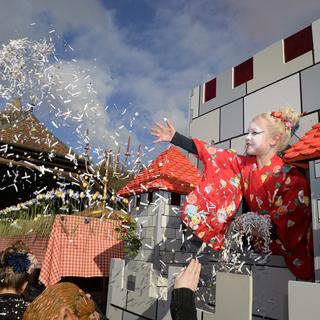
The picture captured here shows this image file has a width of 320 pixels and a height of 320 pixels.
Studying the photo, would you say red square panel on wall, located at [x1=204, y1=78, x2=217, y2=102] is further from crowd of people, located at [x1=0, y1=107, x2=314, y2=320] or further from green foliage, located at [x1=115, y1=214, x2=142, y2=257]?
green foliage, located at [x1=115, y1=214, x2=142, y2=257]

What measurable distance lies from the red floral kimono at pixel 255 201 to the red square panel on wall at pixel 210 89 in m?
1.28

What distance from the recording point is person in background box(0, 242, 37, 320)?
2080 mm

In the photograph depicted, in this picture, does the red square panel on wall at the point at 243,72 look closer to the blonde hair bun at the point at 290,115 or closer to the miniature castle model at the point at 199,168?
the miniature castle model at the point at 199,168

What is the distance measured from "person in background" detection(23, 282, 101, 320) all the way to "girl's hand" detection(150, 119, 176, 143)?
2.24 meters

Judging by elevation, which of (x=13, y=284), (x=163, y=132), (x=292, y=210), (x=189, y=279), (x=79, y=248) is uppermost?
(x=163, y=132)

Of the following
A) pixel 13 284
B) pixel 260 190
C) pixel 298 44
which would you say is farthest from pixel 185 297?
pixel 298 44

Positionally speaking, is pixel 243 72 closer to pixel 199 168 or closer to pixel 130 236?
pixel 199 168

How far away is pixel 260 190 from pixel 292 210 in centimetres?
40

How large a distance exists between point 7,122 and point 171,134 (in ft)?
19.0

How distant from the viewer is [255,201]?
126 inches

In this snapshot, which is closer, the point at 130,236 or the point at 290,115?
the point at 290,115

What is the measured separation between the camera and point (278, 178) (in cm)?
304

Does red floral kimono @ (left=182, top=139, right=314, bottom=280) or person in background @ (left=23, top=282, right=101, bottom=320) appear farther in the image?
red floral kimono @ (left=182, top=139, right=314, bottom=280)

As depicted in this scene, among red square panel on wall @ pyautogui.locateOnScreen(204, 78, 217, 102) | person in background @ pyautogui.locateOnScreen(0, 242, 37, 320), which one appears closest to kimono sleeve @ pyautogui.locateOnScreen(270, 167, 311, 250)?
person in background @ pyautogui.locateOnScreen(0, 242, 37, 320)
